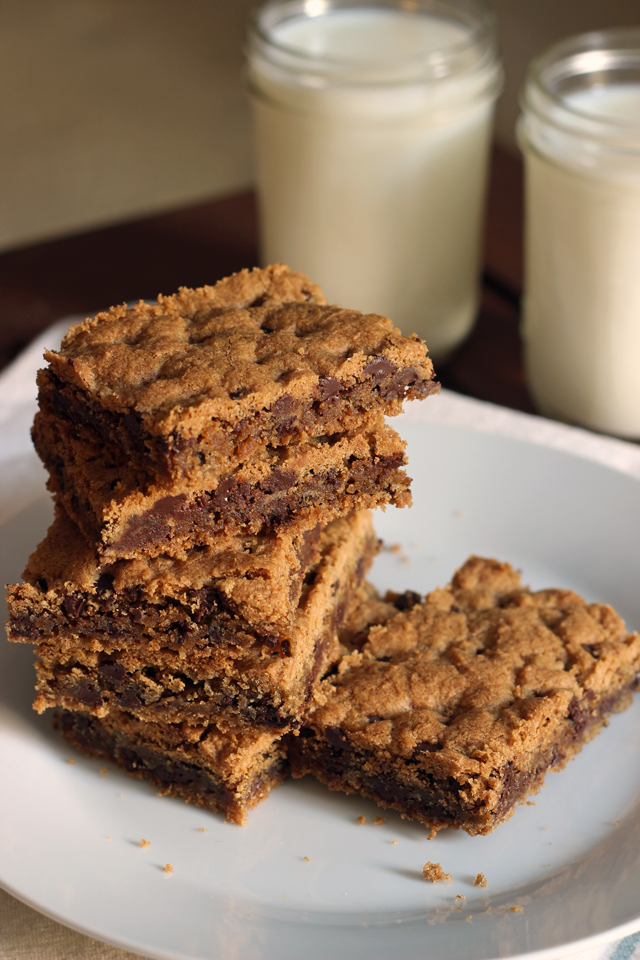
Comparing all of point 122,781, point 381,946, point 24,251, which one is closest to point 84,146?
point 24,251

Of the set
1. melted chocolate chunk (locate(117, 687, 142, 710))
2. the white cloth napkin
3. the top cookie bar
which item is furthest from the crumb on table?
the white cloth napkin

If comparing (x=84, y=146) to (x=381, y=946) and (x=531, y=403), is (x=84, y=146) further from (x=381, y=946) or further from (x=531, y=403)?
(x=381, y=946)

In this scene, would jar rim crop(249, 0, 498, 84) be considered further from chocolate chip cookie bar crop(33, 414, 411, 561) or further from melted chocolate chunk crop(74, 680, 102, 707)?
melted chocolate chunk crop(74, 680, 102, 707)

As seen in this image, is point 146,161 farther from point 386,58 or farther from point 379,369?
point 379,369

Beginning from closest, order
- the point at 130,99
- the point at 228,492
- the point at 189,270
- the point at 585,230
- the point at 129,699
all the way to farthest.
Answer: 1. the point at 228,492
2. the point at 129,699
3. the point at 585,230
4. the point at 189,270
5. the point at 130,99

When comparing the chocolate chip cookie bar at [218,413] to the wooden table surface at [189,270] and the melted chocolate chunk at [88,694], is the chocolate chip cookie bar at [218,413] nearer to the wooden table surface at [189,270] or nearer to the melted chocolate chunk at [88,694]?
the melted chocolate chunk at [88,694]

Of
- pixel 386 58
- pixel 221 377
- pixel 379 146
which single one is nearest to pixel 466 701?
pixel 221 377

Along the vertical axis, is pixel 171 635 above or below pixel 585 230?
below

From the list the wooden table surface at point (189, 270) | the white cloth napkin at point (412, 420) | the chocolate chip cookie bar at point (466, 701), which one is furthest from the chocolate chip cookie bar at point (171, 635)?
the wooden table surface at point (189, 270)
